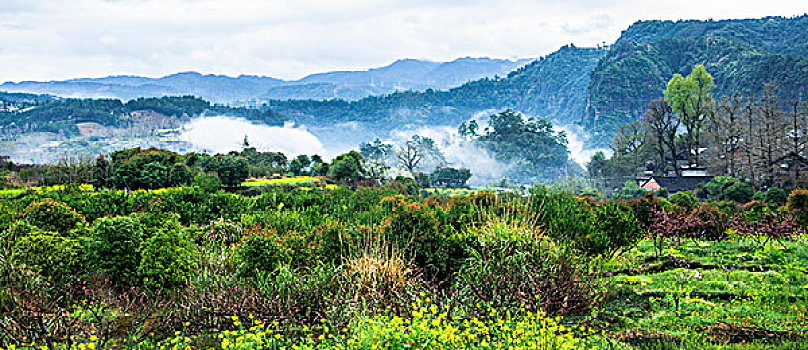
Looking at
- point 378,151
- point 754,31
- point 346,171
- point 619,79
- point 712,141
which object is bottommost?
point 378,151

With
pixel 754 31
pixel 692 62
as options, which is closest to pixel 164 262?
pixel 692 62

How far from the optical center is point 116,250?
20.1 feet

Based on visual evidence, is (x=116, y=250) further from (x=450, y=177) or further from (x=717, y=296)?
(x=450, y=177)

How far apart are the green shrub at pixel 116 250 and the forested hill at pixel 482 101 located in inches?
6386

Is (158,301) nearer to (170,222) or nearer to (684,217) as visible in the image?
(170,222)

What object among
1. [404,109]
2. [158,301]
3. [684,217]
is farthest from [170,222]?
[404,109]

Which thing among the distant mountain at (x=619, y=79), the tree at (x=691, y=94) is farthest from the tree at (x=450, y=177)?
the distant mountain at (x=619, y=79)

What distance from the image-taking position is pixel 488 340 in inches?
174

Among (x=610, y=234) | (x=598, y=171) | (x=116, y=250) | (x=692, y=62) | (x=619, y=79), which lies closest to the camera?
(x=116, y=250)

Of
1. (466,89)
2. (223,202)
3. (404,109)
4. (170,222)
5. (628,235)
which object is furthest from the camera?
(466,89)

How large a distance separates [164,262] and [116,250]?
595 mm

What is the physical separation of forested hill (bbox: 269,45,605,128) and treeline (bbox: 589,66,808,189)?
108332 mm

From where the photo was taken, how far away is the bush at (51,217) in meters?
7.49

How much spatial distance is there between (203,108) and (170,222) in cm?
11909
